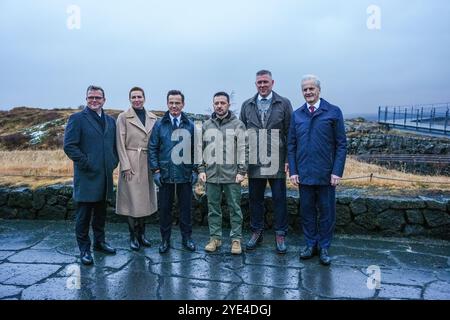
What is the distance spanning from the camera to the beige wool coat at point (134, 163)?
4598 mm

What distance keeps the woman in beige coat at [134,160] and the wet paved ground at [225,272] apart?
0.56m

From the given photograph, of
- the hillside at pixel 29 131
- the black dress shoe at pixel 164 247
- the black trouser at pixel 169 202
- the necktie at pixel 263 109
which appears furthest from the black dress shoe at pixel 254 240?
the hillside at pixel 29 131

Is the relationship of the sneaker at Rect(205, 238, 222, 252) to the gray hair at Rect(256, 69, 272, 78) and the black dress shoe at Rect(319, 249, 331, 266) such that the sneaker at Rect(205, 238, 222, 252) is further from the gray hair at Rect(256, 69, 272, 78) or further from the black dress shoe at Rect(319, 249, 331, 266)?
the gray hair at Rect(256, 69, 272, 78)

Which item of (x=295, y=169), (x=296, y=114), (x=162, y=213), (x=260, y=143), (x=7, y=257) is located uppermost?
(x=296, y=114)

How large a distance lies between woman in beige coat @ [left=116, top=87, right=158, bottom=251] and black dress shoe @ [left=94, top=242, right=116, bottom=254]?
0.84 feet

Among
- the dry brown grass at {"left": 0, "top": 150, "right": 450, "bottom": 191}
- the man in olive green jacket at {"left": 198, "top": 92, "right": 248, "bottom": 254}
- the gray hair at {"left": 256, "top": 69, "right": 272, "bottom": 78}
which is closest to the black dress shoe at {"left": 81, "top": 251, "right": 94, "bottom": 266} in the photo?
the man in olive green jacket at {"left": 198, "top": 92, "right": 248, "bottom": 254}

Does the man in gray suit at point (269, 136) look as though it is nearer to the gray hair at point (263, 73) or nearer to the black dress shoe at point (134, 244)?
the gray hair at point (263, 73)

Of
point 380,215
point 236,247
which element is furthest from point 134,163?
point 380,215

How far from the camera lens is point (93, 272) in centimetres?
404

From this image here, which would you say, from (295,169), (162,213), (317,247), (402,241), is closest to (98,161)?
(162,213)

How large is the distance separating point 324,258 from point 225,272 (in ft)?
A: 3.69

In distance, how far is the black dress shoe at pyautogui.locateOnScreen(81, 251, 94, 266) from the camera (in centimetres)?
424
